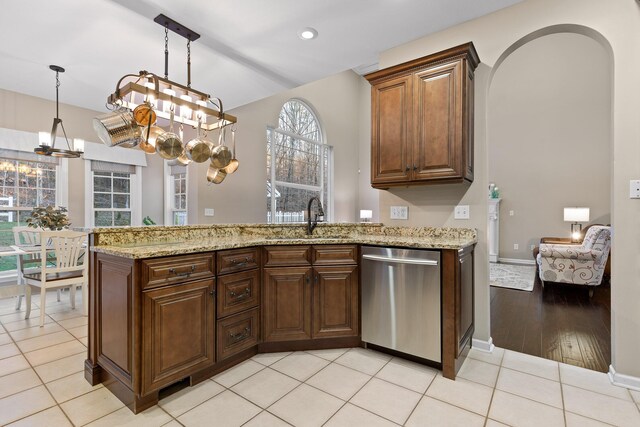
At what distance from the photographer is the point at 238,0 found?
2.18 meters

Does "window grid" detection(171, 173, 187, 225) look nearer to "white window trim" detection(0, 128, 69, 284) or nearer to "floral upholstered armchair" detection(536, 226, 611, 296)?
"white window trim" detection(0, 128, 69, 284)

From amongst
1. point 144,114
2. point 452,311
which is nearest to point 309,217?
point 452,311

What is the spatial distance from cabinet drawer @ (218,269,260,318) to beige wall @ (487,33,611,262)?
566cm

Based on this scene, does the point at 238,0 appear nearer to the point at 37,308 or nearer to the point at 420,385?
the point at 420,385

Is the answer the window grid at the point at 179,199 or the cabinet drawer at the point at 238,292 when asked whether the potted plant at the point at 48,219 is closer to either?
the window grid at the point at 179,199

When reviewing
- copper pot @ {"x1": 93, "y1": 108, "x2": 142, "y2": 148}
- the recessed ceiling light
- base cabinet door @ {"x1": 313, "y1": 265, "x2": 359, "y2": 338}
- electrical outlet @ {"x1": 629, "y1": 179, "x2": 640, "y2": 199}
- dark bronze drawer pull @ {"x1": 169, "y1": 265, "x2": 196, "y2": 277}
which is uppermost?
the recessed ceiling light

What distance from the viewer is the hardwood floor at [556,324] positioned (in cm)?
243

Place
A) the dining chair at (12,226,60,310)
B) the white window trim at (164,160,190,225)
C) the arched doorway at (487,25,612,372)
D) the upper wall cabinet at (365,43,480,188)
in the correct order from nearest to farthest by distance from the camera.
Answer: the upper wall cabinet at (365,43,480,188), the dining chair at (12,226,60,310), the white window trim at (164,160,190,225), the arched doorway at (487,25,612,372)

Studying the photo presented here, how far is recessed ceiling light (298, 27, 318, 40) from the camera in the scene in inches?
99.5

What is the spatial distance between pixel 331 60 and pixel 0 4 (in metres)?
2.50

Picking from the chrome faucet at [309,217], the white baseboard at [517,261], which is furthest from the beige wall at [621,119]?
the white baseboard at [517,261]

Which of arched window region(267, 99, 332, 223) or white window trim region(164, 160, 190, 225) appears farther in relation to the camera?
arched window region(267, 99, 332, 223)

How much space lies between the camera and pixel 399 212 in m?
2.91

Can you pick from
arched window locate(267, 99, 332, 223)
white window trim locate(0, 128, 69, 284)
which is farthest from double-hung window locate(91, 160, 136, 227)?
arched window locate(267, 99, 332, 223)
